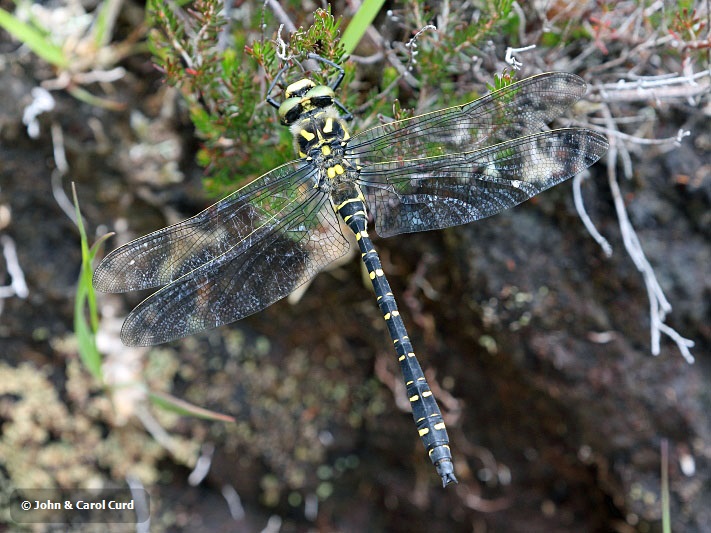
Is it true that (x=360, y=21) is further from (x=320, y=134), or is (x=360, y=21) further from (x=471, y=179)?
(x=471, y=179)

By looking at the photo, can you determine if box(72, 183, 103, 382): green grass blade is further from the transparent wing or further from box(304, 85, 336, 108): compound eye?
box(304, 85, 336, 108): compound eye

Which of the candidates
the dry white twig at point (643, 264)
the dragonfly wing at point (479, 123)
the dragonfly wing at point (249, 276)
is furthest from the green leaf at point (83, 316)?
the dry white twig at point (643, 264)

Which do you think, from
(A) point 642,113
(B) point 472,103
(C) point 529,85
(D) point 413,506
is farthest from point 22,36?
(D) point 413,506
